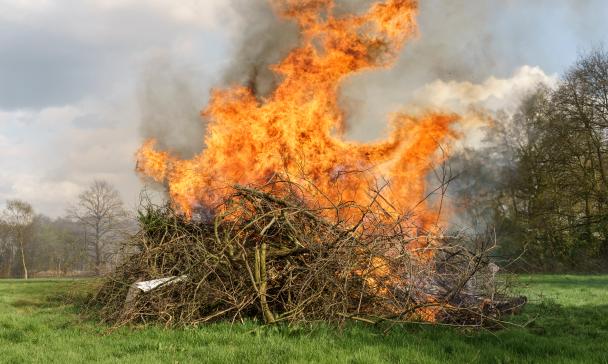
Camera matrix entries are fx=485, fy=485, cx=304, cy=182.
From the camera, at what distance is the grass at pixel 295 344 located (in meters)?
5.97

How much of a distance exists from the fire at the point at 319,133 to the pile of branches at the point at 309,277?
2574 millimetres

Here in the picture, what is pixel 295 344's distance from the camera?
6.52 metres

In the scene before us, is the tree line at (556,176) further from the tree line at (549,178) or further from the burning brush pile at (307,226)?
the burning brush pile at (307,226)

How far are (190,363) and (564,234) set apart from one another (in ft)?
95.4

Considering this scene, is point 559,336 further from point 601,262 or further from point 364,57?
point 601,262

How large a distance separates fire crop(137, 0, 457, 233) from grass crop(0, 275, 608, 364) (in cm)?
436

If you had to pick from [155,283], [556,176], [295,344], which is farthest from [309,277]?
[556,176]

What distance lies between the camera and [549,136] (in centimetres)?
2962

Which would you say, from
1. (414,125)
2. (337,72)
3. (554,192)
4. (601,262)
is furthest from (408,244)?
(601,262)

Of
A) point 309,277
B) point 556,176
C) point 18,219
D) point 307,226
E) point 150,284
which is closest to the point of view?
point 309,277

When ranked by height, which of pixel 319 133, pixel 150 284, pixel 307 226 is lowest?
pixel 150 284

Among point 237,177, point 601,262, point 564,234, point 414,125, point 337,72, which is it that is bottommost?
point 601,262

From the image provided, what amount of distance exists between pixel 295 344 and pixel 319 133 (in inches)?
305

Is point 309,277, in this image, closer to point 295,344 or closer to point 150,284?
point 295,344
